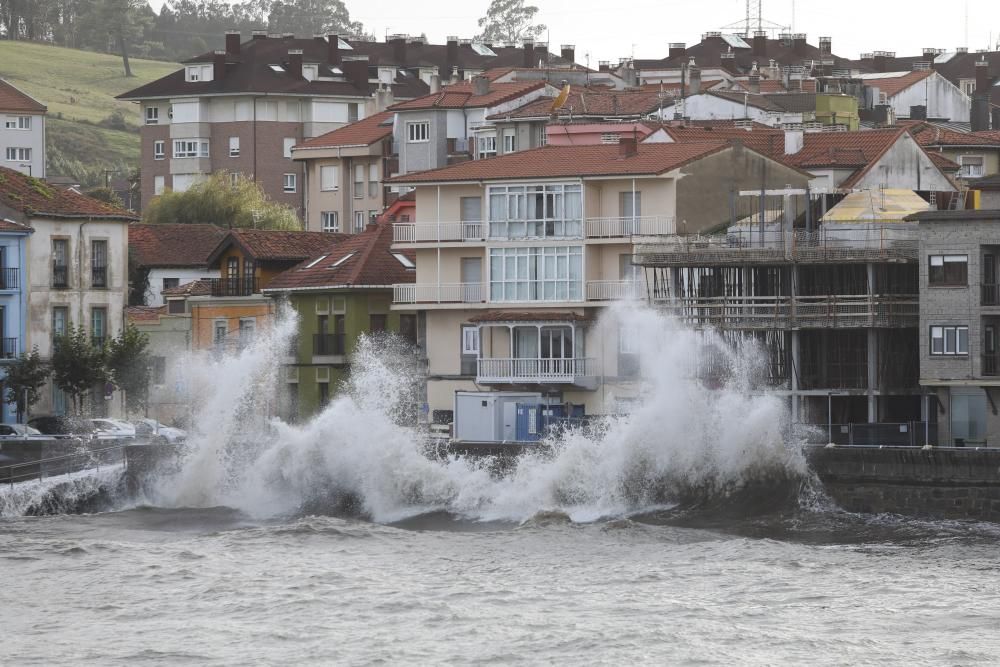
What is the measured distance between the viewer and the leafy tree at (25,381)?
77500 mm

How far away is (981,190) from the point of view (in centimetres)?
6488

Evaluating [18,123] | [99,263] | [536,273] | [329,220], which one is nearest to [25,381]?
[99,263]

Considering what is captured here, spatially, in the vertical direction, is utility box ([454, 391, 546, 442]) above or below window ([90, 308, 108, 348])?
below

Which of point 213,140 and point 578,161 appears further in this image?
point 213,140

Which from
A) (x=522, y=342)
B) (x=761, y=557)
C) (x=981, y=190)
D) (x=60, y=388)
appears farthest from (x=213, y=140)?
(x=761, y=557)

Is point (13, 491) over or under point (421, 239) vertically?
under

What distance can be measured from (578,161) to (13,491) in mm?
20540

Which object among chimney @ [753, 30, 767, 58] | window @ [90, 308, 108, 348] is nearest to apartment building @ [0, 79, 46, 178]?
chimney @ [753, 30, 767, 58]

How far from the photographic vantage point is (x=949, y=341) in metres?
61.3

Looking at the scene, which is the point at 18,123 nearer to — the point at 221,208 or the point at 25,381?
the point at 221,208

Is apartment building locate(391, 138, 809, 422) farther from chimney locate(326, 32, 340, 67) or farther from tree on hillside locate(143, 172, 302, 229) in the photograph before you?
chimney locate(326, 32, 340, 67)

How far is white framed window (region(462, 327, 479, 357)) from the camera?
2874 inches

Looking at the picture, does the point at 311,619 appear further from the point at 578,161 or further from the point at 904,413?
the point at 578,161

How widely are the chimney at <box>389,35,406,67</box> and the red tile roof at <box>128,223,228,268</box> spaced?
59.1 meters
